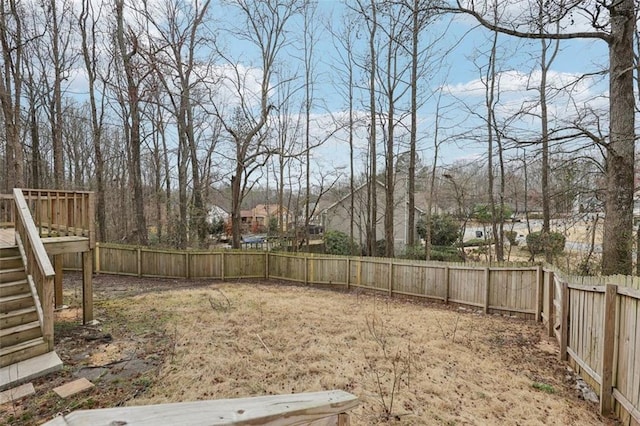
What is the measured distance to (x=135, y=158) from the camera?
14.0m

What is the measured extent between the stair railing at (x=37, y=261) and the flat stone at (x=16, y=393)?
0.84 meters

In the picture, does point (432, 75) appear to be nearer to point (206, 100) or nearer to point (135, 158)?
point (206, 100)

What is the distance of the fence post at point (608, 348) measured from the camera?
3379 mm

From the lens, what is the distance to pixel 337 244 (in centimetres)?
1866

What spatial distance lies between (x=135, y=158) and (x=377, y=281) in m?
11.0

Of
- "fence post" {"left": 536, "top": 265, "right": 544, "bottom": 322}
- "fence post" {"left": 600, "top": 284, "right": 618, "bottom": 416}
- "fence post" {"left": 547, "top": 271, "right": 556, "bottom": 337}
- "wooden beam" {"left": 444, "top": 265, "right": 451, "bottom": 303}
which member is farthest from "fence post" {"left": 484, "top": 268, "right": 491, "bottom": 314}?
"fence post" {"left": 600, "top": 284, "right": 618, "bottom": 416}

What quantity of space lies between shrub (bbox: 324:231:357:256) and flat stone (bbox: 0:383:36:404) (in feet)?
50.6

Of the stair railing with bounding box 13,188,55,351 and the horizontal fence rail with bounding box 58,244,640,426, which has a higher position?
the stair railing with bounding box 13,188,55,351

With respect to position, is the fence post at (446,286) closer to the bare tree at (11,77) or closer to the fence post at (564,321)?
the fence post at (564,321)

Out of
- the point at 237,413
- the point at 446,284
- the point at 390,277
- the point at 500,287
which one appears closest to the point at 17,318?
the point at 237,413

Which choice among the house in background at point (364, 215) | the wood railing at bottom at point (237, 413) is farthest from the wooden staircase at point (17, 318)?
the house in background at point (364, 215)

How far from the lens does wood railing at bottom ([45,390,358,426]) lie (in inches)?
30.7

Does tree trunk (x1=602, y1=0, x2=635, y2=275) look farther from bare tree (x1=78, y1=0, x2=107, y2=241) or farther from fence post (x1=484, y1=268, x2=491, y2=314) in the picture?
bare tree (x1=78, y1=0, x2=107, y2=241)

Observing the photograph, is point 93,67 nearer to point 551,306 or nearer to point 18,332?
point 18,332
